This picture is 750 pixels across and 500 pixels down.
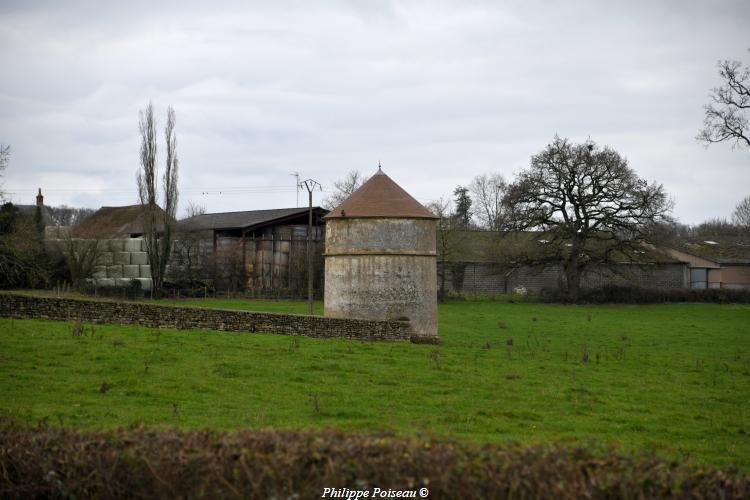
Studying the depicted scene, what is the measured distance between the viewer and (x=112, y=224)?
61.1 m

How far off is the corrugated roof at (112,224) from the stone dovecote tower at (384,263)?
3216 cm

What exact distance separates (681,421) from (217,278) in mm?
41887

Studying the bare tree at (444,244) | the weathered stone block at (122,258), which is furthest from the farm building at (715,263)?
the weathered stone block at (122,258)

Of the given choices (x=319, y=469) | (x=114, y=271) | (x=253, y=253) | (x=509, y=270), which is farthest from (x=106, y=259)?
(x=319, y=469)

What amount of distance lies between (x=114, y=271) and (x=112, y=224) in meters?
11.3

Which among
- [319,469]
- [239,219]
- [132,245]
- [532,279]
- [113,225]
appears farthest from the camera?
[113,225]

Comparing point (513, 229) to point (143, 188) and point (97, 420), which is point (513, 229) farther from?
point (97, 420)

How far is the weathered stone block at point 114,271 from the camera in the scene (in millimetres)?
50438

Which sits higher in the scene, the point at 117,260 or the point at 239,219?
the point at 239,219

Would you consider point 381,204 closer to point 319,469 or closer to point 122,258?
point 319,469

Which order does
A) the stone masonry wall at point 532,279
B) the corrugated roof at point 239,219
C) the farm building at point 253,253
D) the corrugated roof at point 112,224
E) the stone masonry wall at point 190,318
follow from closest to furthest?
the stone masonry wall at point 190,318, the farm building at point 253,253, the corrugated roof at point 239,219, the corrugated roof at point 112,224, the stone masonry wall at point 532,279

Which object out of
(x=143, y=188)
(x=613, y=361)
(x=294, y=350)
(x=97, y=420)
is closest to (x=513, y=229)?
(x=143, y=188)

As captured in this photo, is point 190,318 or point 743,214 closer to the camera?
point 190,318

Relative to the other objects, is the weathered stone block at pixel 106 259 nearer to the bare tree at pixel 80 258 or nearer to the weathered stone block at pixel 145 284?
the bare tree at pixel 80 258
